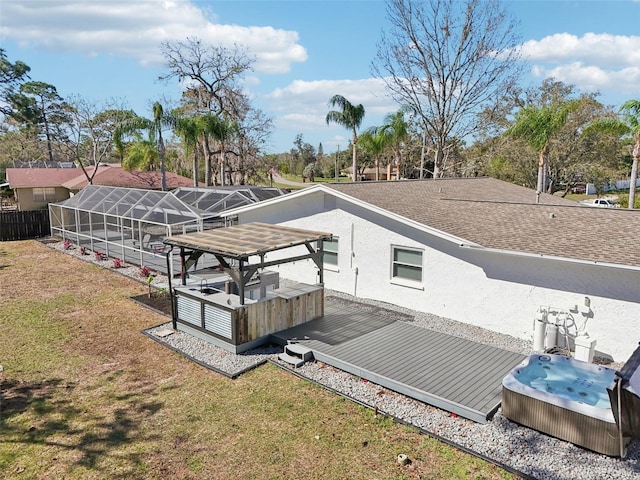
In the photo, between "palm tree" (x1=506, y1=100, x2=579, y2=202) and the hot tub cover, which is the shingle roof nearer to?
the hot tub cover

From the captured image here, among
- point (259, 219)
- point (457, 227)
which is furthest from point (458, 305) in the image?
point (259, 219)

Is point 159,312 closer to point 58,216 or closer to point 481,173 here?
point 58,216

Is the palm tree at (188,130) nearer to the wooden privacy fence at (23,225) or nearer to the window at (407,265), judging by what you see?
the wooden privacy fence at (23,225)

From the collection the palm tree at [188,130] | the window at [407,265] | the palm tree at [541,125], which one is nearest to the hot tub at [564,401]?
the window at [407,265]

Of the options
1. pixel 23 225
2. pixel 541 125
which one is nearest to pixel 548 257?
pixel 541 125

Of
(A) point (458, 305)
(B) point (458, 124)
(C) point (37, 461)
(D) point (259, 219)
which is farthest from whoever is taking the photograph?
(B) point (458, 124)
